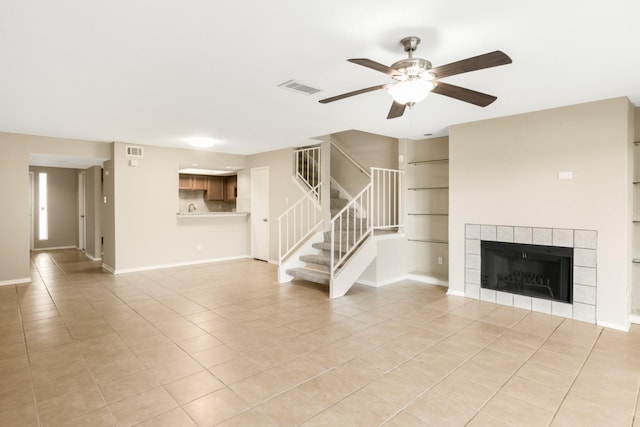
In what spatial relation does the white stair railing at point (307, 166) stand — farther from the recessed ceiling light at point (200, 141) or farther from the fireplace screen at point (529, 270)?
the fireplace screen at point (529, 270)

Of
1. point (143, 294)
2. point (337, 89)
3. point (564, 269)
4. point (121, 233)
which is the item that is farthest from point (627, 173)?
point (121, 233)

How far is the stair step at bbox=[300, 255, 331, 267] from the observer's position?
208 inches

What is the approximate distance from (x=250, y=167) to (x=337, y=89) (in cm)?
489

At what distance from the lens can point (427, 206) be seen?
19.0ft

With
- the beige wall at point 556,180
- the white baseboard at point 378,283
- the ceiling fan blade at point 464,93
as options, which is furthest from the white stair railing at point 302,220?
the ceiling fan blade at point 464,93

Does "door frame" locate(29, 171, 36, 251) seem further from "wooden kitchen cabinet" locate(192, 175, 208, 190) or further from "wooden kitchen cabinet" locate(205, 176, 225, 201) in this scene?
"wooden kitchen cabinet" locate(205, 176, 225, 201)

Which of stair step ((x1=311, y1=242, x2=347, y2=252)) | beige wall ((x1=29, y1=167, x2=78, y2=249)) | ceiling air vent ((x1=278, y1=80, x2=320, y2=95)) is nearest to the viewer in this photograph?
ceiling air vent ((x1=278, y1=80, x2=320, y2=95))

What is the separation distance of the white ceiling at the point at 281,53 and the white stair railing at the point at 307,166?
2.41 meters

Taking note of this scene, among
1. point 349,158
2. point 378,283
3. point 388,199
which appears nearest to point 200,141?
point 349,158

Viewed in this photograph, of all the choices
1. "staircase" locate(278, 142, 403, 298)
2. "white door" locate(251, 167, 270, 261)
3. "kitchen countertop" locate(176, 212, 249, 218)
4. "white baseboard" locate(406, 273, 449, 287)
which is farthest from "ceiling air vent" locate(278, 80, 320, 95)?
"kitchen countertop" locate(176, 212, 249, 218)

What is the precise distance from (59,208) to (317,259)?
25.4 feet

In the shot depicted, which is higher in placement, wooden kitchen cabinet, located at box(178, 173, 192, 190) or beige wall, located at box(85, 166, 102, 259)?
wooden kitchen cabinet, located at box(178, 173, 192, 190)

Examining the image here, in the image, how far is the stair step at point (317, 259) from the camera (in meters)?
5.27

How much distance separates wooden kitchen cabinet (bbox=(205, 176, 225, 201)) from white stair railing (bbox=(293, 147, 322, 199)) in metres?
3.16
